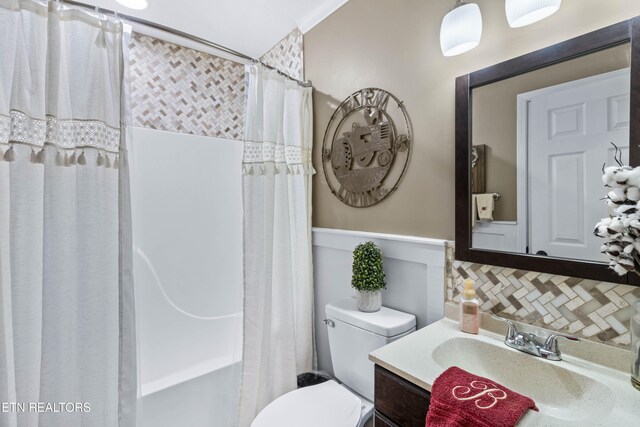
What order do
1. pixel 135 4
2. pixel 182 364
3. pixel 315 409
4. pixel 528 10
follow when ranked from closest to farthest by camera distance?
pixel 528 10 → pixel 315 409 → pixel 135 4 → pixel 182 364

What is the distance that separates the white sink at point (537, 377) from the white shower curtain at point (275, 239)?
3.06 ft

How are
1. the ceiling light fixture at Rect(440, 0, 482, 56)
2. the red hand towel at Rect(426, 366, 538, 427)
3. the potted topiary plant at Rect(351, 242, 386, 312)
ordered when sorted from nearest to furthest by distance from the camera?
1. the red hand towel at Rect(426, 366, 538, 427)
2. the ceiling light fixture at Rect(440, 0, 482, 56)
3. the potted topiary plant at Rect(351, 242, 386, 312)

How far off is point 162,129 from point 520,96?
2.23 m

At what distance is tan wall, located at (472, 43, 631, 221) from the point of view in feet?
3.30

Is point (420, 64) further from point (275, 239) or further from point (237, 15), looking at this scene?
point (237, 15)

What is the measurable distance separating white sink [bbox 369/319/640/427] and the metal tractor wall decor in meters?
0.74

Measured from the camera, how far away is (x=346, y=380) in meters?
1.47

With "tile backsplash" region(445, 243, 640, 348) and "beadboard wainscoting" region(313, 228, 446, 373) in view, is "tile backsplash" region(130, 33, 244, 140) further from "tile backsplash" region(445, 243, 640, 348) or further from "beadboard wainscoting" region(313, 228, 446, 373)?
"tile backsplash" region(445, 243, 640, 348)

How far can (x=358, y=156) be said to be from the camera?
163 centimetres

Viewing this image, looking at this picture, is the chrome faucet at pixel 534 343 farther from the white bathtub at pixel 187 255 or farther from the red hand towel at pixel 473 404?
the white bathtub at pixel 187 255

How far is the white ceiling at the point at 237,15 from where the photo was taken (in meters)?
1.81

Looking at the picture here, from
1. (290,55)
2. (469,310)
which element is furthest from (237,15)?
(469,310)

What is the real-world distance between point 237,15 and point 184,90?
727 mm

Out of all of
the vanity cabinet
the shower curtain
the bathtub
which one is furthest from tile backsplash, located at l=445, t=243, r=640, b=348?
the shower curtain
